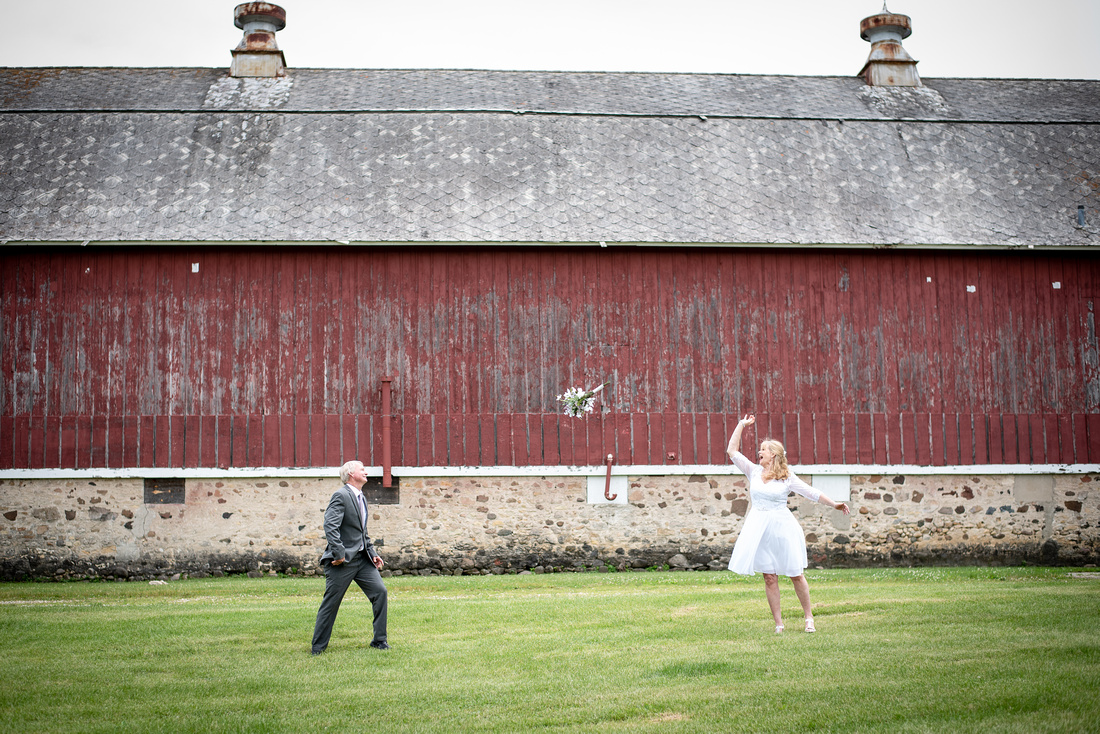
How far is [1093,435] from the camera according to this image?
14.6 meters

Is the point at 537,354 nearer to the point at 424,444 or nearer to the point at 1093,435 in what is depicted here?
the point at 424,444

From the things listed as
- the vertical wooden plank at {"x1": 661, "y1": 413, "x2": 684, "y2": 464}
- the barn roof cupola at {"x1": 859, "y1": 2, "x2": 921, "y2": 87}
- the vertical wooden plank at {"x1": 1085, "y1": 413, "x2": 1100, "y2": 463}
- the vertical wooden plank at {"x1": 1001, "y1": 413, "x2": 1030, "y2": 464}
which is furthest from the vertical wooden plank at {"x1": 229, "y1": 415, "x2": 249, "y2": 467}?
the barn roof cupola at {"x1": 859, "y1": 2, "x2": 921, "y2": 87}

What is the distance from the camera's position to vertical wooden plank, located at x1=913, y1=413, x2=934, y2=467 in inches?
567

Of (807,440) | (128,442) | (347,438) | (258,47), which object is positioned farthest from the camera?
(258,47)

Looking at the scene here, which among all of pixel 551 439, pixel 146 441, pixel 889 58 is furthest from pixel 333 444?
pixel 889 58

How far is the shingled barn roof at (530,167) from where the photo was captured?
14.4 m

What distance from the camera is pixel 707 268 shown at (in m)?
14.7

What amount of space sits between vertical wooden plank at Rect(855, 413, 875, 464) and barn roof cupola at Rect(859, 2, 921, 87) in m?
7.65

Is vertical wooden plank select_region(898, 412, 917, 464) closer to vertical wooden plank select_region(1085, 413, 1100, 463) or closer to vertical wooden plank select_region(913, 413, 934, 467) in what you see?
vertical wooden plank select_region(913, 413, 934, 467)

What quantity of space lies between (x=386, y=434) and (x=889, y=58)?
40.1 ft

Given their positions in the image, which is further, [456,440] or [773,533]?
[456,440]

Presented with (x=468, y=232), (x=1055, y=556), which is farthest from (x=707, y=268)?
(x=1055, y=556)

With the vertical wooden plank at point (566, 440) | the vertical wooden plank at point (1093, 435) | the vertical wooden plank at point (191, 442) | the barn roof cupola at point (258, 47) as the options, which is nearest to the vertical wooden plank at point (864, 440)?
the vertical wooden plank at point (1093, 435)

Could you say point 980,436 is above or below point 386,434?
below
